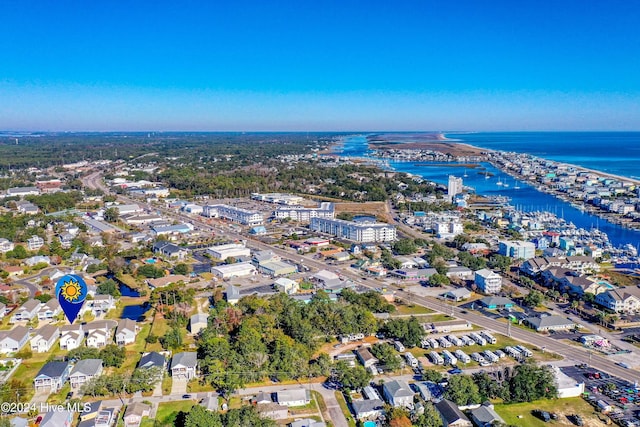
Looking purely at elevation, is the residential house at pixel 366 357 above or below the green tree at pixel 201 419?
below

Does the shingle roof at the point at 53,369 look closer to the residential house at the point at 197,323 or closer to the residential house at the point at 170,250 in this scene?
the residential house at the point at 197,323

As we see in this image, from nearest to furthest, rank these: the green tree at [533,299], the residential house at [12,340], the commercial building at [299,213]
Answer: the residential house at [12,340] → the green tree at [533,299] → the commercial building at [299,213]

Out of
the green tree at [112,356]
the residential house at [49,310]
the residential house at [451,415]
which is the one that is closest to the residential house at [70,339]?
the green tree at [112,356]

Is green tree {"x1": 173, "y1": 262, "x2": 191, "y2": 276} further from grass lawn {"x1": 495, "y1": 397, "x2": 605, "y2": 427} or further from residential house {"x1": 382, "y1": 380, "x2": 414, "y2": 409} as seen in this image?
grass lawn {"x1": 495, "y1": 397, "x2": 605, "y2": 427}

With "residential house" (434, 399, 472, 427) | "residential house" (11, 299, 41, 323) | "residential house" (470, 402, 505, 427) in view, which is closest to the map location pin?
"residential house" (11, 299, 41, 323)

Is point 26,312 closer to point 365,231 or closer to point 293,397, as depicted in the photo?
point 293,397
